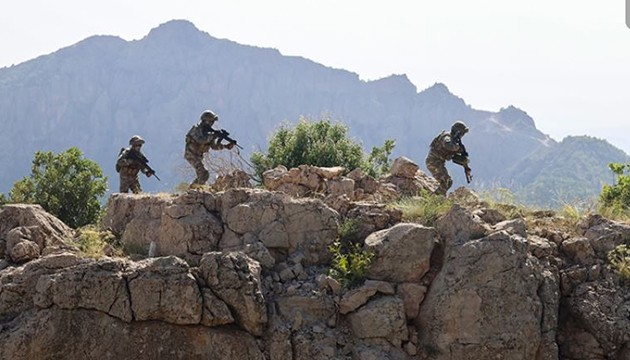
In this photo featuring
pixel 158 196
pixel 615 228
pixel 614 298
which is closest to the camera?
pixel 614 298

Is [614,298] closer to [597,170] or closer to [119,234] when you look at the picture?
[119,234]

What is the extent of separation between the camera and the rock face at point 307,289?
870 centimetres

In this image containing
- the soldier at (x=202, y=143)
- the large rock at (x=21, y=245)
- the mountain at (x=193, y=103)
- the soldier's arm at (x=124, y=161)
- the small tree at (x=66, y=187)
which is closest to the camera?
the large rock at (x=21, y=245)

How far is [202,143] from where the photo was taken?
44.0 feet

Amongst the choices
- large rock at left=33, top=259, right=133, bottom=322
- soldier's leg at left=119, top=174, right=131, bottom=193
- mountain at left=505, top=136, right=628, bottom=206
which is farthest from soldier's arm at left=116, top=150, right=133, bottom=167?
mountain at left=505, top=136, right=628, bottom=206

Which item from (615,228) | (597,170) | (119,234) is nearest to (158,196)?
(119,234)

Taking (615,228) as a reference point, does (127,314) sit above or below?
below

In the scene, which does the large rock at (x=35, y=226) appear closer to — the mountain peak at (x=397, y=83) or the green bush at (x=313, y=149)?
the green bush at (x=313, y=149)

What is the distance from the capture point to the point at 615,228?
10344mm

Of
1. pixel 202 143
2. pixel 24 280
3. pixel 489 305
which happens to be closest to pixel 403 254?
pixel 489 305

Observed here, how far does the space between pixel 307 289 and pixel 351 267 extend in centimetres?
73

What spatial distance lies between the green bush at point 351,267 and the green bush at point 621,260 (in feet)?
11.5

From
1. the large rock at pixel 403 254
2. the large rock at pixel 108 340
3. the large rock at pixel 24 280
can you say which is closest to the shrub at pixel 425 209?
the large rock at pixel 403 254

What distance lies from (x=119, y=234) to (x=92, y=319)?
2707 mm
